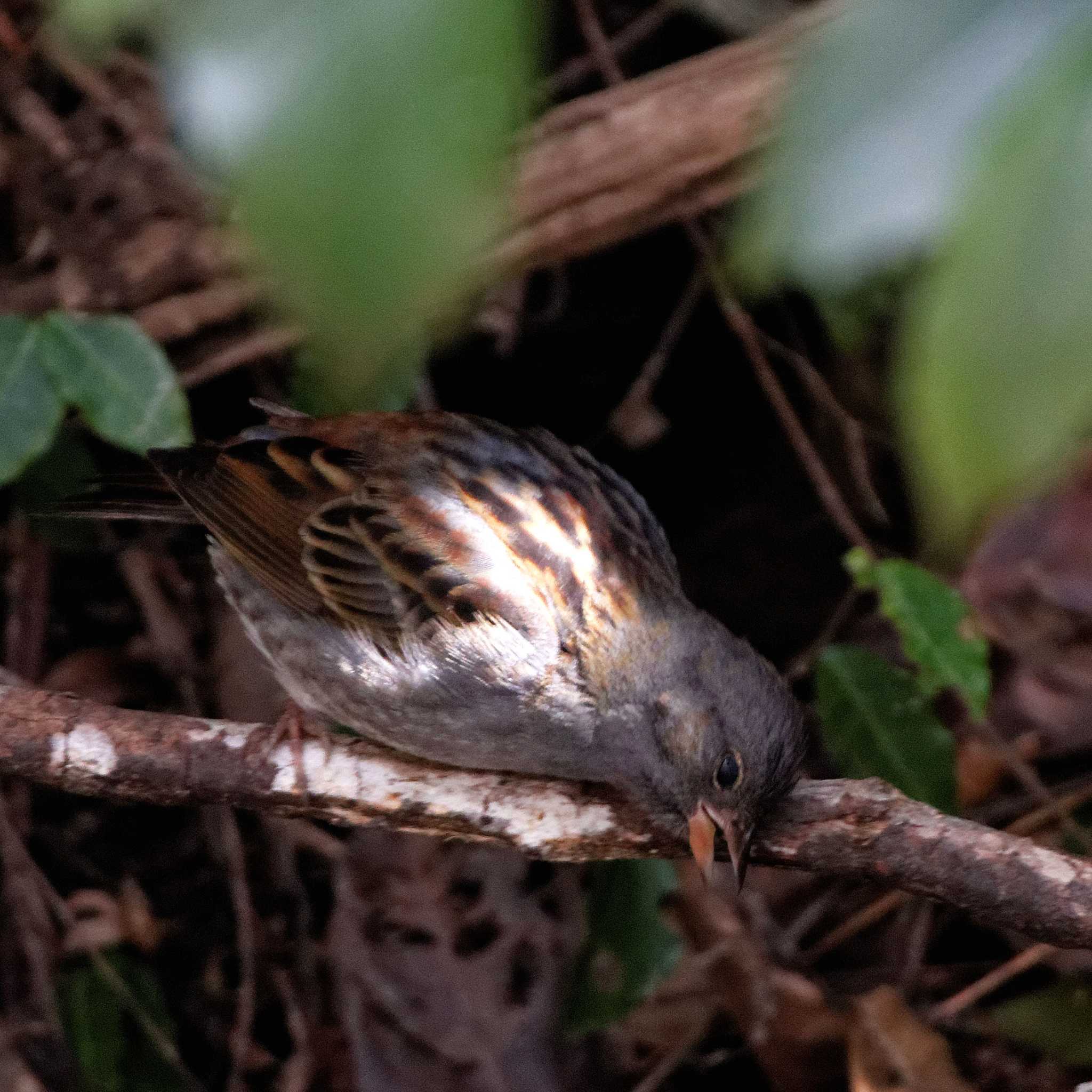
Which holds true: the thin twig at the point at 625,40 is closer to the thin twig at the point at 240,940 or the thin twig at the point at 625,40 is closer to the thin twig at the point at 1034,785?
the thin twig at the point at 1034,785

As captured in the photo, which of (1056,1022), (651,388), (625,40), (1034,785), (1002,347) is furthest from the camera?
(651,388)

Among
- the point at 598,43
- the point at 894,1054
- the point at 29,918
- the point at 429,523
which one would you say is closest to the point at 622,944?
the point at 894,1054

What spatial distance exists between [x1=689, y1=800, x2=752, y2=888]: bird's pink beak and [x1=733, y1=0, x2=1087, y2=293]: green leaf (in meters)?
2.25

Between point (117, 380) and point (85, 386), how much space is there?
0.25 feet

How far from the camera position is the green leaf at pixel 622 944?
11.7 ft

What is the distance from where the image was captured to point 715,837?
289cm

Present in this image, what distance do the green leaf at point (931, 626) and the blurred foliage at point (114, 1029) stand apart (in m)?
2.35

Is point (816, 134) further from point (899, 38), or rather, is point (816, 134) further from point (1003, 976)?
point (1003, 976)

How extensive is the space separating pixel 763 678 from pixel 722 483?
2.02m

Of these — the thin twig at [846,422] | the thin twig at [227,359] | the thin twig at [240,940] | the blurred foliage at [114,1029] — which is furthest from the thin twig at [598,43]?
the blurred foliage at [114,1029]

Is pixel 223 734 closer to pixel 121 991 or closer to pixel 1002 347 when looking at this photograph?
pixel 121 991

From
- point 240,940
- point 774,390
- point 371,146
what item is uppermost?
point 371,146

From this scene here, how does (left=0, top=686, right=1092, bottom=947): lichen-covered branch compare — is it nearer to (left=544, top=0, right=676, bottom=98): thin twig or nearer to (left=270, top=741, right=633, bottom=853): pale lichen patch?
(left=270, top=741, right=633, bottom=853): pale lichen patch

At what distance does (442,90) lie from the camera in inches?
20.3
